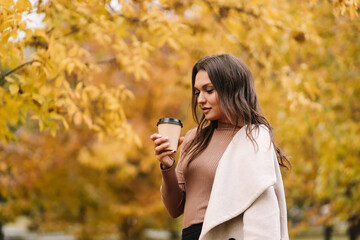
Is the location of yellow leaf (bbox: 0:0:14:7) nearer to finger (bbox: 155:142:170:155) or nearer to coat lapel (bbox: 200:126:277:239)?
finger (bbox: 155:142:170:155)

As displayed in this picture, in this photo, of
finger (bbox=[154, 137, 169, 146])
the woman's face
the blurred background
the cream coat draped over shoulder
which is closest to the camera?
the cream coat draped over shoulder

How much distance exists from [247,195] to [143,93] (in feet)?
28.7

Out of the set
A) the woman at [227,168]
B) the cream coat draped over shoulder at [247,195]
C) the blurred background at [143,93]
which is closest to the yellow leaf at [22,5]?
the blurred background at [143,93]

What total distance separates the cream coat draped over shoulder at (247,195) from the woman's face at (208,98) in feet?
0.67

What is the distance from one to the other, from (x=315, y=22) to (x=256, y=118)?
5.25m

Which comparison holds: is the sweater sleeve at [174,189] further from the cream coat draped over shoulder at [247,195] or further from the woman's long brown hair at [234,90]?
the cream coat draped over shoulder at [247,195]

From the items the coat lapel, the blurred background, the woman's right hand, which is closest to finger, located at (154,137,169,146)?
the woman's right hand

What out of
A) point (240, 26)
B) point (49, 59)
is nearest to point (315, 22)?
point (240, 26)

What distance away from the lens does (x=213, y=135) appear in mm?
2307

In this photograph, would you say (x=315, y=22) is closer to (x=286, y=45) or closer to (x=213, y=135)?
(x=286, y=45)

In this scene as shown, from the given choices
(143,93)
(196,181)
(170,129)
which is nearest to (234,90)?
(170,129)

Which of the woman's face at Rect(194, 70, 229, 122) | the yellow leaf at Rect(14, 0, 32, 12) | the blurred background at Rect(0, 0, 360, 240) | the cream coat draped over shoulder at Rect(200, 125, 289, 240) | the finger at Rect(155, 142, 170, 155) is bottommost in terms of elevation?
the cream coat draped over shoulder at Rect(200, 125, 289, 240)

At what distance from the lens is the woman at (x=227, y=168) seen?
1.92 meters

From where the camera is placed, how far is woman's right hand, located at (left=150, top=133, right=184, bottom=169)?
2035 mm
